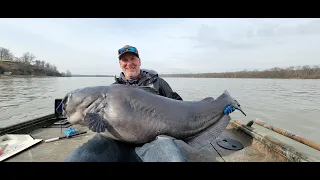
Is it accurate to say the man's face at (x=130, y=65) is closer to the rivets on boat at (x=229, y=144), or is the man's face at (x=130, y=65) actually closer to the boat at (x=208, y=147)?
the boat at (x=208, y=147)

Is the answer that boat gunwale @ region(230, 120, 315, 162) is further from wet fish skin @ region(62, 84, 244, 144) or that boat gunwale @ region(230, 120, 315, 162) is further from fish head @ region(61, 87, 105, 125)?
fish head @ region(61, 87, 105, 125)

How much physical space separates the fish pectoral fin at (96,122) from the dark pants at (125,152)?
0.25 meters

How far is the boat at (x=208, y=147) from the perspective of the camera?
123 inches

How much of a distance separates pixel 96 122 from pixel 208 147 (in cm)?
212

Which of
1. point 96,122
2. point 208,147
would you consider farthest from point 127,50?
point 208,147

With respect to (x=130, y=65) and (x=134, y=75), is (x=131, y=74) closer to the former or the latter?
(x=134, y=75)

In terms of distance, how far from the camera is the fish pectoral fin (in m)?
2.47

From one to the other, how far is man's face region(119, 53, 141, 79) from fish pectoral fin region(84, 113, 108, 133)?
1158mm

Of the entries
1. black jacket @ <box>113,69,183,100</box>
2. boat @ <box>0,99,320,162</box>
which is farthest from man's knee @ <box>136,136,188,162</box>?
black jacket @ <box>113,69,183,100</box>
